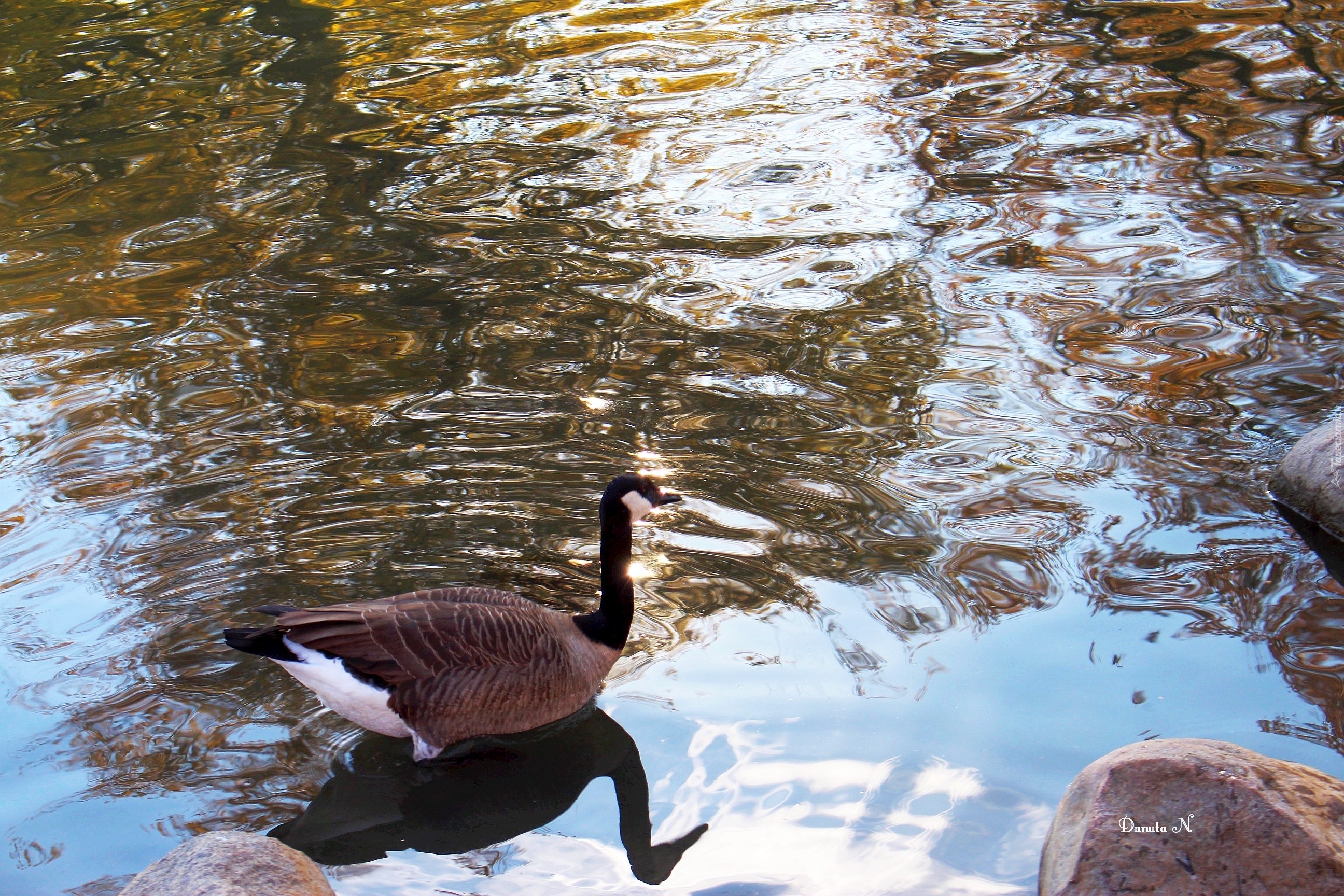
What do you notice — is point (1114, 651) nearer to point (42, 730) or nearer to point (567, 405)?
point (567, 405)

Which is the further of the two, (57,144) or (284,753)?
(57,144)

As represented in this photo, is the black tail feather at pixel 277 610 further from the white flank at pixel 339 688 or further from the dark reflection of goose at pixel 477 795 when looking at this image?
the dark reflection of goose at pixel 477 795

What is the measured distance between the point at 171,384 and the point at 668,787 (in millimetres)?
4886

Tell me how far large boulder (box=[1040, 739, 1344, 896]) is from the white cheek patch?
223 centimetres

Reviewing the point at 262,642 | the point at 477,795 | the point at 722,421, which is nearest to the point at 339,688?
the point at 262,642

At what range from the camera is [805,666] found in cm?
490

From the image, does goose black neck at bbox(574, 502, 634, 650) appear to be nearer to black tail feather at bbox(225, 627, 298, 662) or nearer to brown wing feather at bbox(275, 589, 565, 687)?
brown wing feather at bbox(275, 589, 565, 687)

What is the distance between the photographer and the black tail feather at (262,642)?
4301mm

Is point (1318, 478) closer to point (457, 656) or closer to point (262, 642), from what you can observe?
point (457, 656)

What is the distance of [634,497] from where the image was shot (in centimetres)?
501

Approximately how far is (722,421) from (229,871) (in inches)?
154

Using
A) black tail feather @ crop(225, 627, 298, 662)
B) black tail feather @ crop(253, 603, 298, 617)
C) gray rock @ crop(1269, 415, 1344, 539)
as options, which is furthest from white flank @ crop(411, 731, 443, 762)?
gray rock @ crop(1269, 415, 1344, 539)

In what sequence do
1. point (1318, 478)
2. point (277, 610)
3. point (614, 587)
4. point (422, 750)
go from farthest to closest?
point (1318, 478) < point (614, 587) < point (422, 750) < point (277, 610)

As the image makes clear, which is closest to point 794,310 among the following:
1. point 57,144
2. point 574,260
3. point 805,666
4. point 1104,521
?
point 574,260
